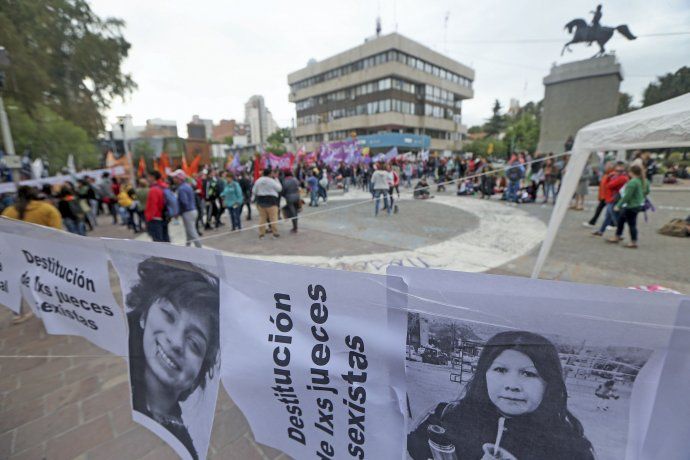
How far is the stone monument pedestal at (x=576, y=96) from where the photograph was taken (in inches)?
675

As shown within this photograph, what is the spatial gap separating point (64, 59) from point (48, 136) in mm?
5694

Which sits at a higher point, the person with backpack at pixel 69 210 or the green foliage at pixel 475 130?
the green foliage at pixel 475 130

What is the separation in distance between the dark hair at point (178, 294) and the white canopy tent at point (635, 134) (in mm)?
4443

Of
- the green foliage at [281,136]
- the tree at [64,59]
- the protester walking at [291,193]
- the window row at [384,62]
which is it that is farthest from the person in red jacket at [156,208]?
the green foliage at [281,136]

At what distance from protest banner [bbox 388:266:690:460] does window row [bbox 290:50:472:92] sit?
49630 millimetres

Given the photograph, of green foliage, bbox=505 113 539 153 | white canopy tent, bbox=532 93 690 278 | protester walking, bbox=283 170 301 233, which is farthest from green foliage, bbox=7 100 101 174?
green foliage, bbox=505 113 539 153

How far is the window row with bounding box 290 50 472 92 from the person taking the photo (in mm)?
45031

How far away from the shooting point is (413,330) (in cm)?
118

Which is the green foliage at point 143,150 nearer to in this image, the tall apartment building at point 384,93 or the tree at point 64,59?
the tall apartment building at point 384,93

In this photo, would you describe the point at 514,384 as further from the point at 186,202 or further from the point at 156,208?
the point at 186,202

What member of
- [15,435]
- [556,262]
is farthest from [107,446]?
[556,262]

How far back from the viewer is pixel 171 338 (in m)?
1.70

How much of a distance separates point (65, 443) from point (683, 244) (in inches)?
391

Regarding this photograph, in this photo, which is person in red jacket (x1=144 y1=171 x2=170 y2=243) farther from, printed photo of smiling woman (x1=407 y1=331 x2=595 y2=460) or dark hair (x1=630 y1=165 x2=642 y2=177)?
dark hair (x1=630 y1=165 x2=642 y2=177)
